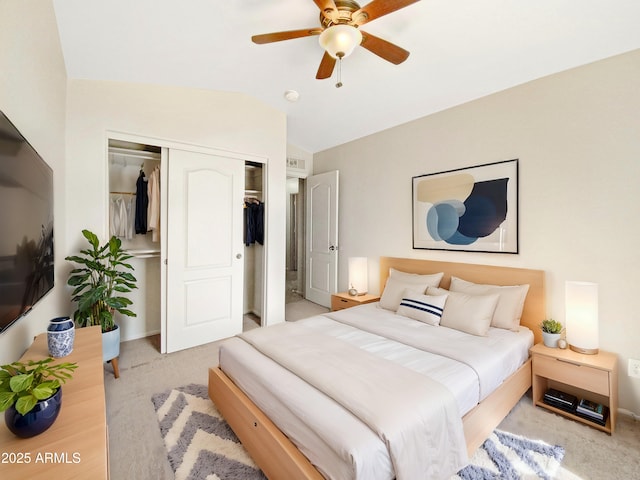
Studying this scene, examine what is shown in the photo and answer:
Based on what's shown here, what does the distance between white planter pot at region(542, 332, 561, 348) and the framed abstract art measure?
72 cm

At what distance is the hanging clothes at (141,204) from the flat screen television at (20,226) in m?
1.62

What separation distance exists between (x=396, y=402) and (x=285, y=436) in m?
0.56

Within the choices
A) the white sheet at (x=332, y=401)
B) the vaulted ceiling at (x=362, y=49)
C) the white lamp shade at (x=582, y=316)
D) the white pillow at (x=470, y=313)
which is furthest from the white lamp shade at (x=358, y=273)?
the white lamp shade at (x=582, y=316)

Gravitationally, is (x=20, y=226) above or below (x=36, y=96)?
below

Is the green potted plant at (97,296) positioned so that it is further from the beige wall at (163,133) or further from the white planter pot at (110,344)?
the beige wall at (163,133)

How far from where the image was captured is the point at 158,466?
1.62 m

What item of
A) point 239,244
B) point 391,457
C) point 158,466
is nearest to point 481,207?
point 391,457

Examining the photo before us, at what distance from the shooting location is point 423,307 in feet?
8.51

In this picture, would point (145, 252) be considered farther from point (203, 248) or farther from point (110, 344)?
point (110, 344)

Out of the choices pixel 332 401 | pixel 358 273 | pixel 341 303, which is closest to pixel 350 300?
pixel 341 303

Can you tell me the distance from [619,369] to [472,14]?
270cm

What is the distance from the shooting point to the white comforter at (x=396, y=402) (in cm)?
122

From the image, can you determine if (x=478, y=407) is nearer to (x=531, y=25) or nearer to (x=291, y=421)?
(x=291, y=421)

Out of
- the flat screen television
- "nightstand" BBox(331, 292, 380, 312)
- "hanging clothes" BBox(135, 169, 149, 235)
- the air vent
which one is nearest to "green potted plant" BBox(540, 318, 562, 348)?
"nightstand" BBox(331, 292, 380, 312)
